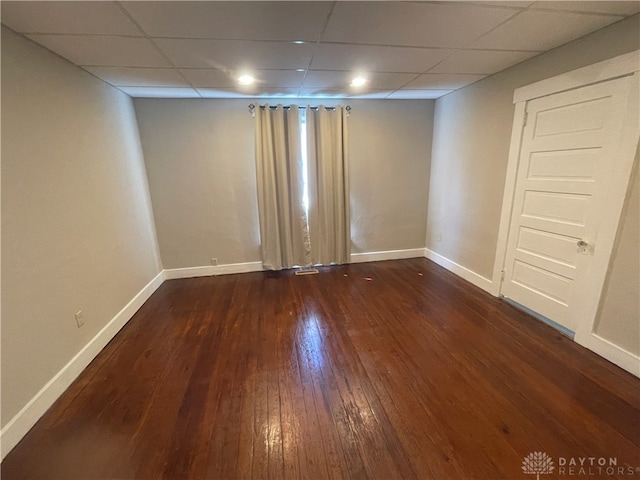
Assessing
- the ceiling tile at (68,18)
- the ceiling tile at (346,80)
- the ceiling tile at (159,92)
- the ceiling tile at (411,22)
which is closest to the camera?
the ceiling tile at (68,18)

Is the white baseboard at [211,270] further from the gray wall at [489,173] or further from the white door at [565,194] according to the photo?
the white door at [565,194]

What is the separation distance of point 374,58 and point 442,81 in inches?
47.2

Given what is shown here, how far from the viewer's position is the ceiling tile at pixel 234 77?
102 inches

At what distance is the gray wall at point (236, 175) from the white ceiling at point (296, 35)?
73 centimetres

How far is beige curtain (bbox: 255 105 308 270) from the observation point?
370cm

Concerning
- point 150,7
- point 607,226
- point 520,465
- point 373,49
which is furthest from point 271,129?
point 520,465

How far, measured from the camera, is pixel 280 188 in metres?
3.87

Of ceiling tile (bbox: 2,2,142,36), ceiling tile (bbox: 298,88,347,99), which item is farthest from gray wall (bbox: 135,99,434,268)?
ceiling tile (bbox: 2,2,142,36)

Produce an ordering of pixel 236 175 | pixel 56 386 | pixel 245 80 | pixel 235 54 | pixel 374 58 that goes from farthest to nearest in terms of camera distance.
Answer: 1. pixel 236 175
2. pixel 245 80
3. pixel 374 58
4. pixel 235 54
5. pixel 56 386

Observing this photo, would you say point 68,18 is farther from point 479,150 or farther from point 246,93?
point 479,150

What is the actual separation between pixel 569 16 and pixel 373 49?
4.00 ft

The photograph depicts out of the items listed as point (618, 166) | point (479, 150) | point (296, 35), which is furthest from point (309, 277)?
point (618, 166)

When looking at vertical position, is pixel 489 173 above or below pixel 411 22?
below

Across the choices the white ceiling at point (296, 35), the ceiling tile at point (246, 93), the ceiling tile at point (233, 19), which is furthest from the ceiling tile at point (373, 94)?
the ceiling tile at point (233, 19)
